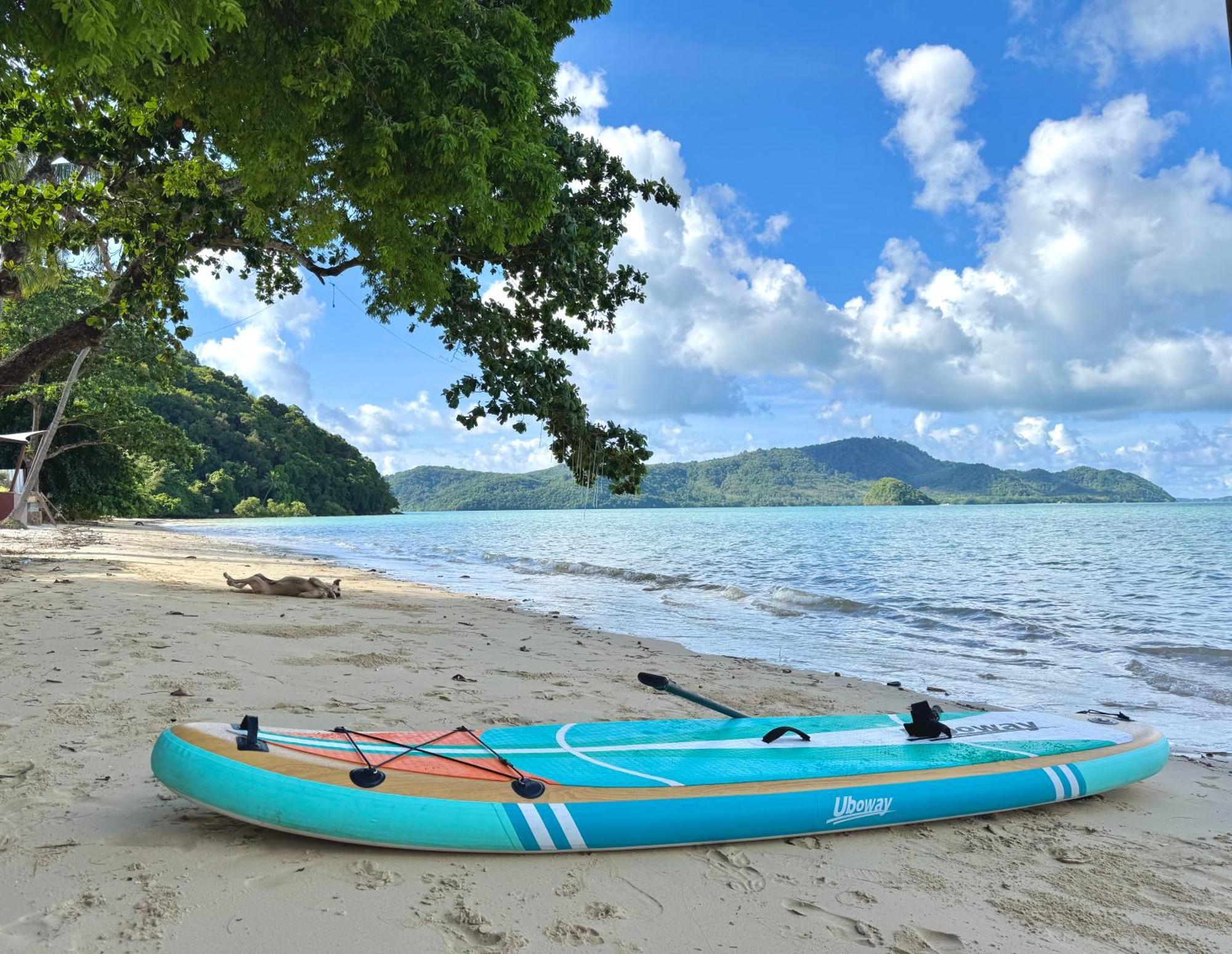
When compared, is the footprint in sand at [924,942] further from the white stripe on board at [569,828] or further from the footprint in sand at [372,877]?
the footprint in sand at [372,877]

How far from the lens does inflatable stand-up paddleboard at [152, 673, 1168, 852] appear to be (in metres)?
2.59

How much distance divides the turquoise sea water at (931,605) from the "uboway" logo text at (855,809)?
2.04 meters

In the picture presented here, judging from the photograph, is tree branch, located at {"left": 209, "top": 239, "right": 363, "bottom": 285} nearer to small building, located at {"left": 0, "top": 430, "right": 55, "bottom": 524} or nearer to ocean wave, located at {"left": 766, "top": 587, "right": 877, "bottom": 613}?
ocean wave, located at {"left": 766, "top": 587, "right": 877, "bottom": 613}

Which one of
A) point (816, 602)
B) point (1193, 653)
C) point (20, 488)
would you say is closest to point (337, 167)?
point (1193, 653)

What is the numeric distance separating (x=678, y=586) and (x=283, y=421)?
243 ft

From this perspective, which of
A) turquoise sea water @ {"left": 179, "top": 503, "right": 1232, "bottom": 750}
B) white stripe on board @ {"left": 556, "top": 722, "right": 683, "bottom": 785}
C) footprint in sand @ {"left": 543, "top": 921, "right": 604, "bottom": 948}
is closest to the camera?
footprint in sand @ {"left": 543, "top": 921, "right": 604, "bottom": 948}

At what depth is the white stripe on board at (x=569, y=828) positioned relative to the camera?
8.87 ft

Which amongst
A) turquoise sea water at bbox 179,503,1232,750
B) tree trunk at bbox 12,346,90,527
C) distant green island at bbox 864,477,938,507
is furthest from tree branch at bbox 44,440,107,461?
distant green island at bbox 864,477,938,507

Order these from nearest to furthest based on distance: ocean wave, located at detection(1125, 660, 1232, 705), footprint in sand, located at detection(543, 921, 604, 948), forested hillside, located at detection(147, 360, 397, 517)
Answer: footprint in sand, located at detection(543, 921, 604, 948)
ocean wave, located at detection(1125, 660, 1232, 705)
forested hillside, located at detection(147, 360, 397, 517)

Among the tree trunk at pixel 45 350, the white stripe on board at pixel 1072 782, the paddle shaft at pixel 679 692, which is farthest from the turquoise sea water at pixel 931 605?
the tree trunk at pixel 45 350

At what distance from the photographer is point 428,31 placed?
4363 mm

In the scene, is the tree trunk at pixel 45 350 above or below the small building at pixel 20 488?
above

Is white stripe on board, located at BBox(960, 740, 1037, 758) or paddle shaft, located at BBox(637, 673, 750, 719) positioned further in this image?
white stripe on board, located at BBox(960, 740, 1037, 758)

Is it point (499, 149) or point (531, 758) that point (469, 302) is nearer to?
point (499, 149)
